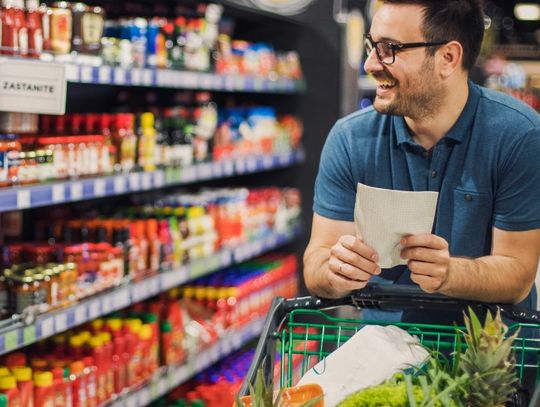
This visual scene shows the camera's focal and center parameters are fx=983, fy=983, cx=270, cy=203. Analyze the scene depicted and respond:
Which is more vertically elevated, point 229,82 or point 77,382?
point 229,82

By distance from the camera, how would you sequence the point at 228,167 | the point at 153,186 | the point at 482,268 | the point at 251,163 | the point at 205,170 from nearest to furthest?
the point at 482,268 < the point at 153,186 < the point at 205,170 < the point at 228,167 < the point at 251,163

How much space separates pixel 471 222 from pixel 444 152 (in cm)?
19

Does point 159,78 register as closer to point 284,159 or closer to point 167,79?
point 167,79

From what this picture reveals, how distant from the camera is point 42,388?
10.4 feet

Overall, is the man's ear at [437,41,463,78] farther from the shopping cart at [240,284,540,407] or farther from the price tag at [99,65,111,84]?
the price tag at [99,65,111,84]

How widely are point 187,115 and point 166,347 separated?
1182 mm

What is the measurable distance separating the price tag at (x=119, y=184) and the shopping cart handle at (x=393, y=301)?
1623 millimetres

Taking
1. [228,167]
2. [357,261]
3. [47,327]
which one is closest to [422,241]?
[357,261]

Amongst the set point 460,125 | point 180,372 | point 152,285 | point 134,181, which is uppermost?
point 460,125

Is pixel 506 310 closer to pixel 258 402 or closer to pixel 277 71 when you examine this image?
pixel 258 402

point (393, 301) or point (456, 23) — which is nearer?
point (393, 301)

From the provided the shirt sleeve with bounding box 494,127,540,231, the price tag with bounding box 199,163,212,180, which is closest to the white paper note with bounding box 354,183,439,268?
the shirt sleeve with bounding box 494,127,540,231

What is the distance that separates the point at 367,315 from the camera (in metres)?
2.73

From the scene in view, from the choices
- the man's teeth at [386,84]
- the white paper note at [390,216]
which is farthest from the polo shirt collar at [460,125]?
the white paper note at [390,216]
